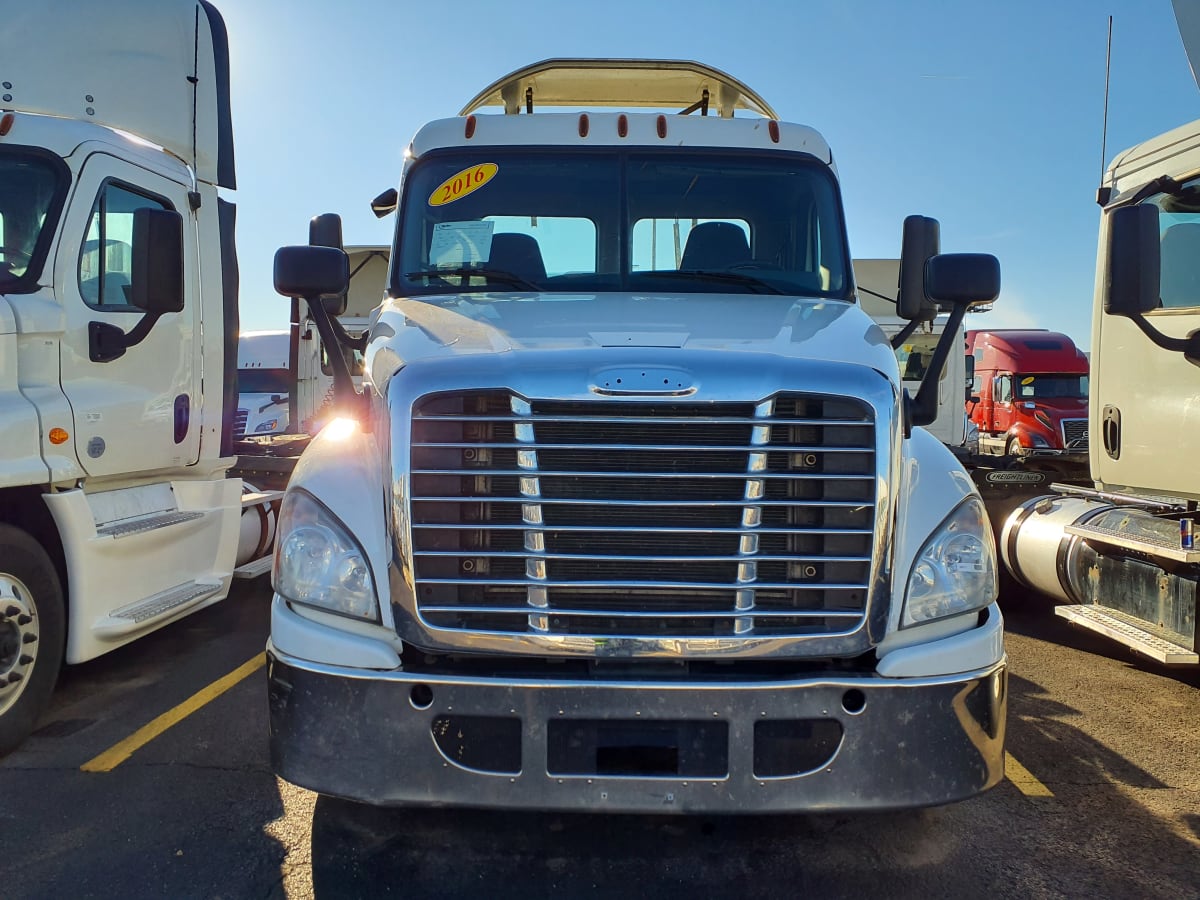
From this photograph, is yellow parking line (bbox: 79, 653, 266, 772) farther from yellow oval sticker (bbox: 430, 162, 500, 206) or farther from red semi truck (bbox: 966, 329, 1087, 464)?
red semi truck (bbox: 966, 329, 1087, 464)

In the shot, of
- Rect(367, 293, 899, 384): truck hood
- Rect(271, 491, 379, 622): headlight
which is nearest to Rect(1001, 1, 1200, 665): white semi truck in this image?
Rect(367, 293, 899, 384): truck hood

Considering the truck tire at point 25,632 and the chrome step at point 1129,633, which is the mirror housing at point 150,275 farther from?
the chrome step at point 1129,633

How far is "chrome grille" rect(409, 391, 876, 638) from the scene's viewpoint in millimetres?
2725

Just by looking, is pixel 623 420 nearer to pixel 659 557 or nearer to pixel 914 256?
pixel 659 557

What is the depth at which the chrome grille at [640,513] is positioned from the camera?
272 centimetres

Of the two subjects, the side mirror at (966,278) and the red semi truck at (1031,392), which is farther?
the red semi truck at (1031,392)

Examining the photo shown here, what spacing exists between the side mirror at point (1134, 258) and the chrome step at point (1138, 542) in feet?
3.90

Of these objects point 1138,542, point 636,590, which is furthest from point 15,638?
point 1138,542

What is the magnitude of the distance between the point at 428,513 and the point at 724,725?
1.05m

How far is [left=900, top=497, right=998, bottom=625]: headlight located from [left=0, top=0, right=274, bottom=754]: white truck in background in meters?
3.68

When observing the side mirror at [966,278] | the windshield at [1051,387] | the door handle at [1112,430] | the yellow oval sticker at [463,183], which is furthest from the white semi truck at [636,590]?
the windshield at [1051,387]

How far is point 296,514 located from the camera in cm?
291

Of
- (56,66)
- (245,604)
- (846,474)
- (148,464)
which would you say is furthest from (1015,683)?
(56,66)

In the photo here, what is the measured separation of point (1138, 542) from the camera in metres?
4.86
